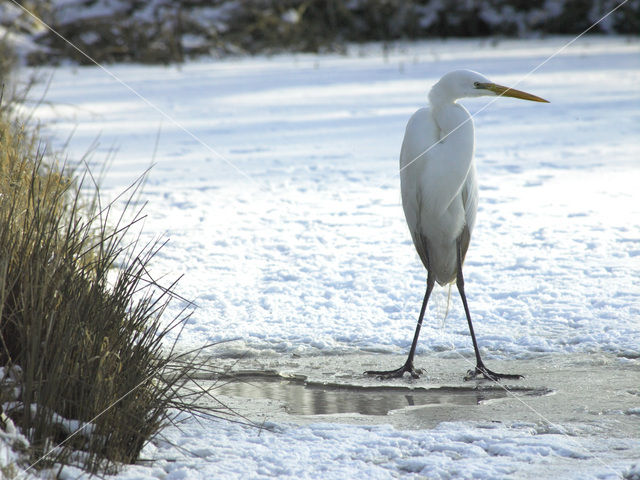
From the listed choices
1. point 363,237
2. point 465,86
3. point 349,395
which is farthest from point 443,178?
point 363,237

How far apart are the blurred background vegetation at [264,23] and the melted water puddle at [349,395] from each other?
10.5 meters

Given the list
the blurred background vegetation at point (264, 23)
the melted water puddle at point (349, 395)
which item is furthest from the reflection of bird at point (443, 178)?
the blurred background vegetation at point (264, 23)

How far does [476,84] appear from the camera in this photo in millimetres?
3467

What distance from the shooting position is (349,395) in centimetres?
314

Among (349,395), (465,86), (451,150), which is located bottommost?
(349,395)

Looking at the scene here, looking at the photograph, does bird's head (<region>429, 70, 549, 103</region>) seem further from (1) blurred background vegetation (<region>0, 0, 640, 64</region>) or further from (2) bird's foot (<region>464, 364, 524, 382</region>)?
(1) blurred background vegetation (<region>0, 0, 640, 64</region>)

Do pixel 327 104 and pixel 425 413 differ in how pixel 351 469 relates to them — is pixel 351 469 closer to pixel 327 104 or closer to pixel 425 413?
pixel 425 413

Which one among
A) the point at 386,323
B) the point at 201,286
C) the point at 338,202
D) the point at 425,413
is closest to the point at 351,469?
the point at 425,413

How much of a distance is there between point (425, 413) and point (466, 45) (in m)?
15.5

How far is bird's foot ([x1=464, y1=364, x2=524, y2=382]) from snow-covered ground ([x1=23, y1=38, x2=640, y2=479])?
275 millimetres

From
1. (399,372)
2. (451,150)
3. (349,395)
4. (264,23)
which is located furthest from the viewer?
(264,23)

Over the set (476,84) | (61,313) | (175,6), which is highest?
(175,6)

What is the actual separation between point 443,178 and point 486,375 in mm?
884

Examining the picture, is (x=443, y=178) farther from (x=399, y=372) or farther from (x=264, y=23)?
(x=264, y=23)
